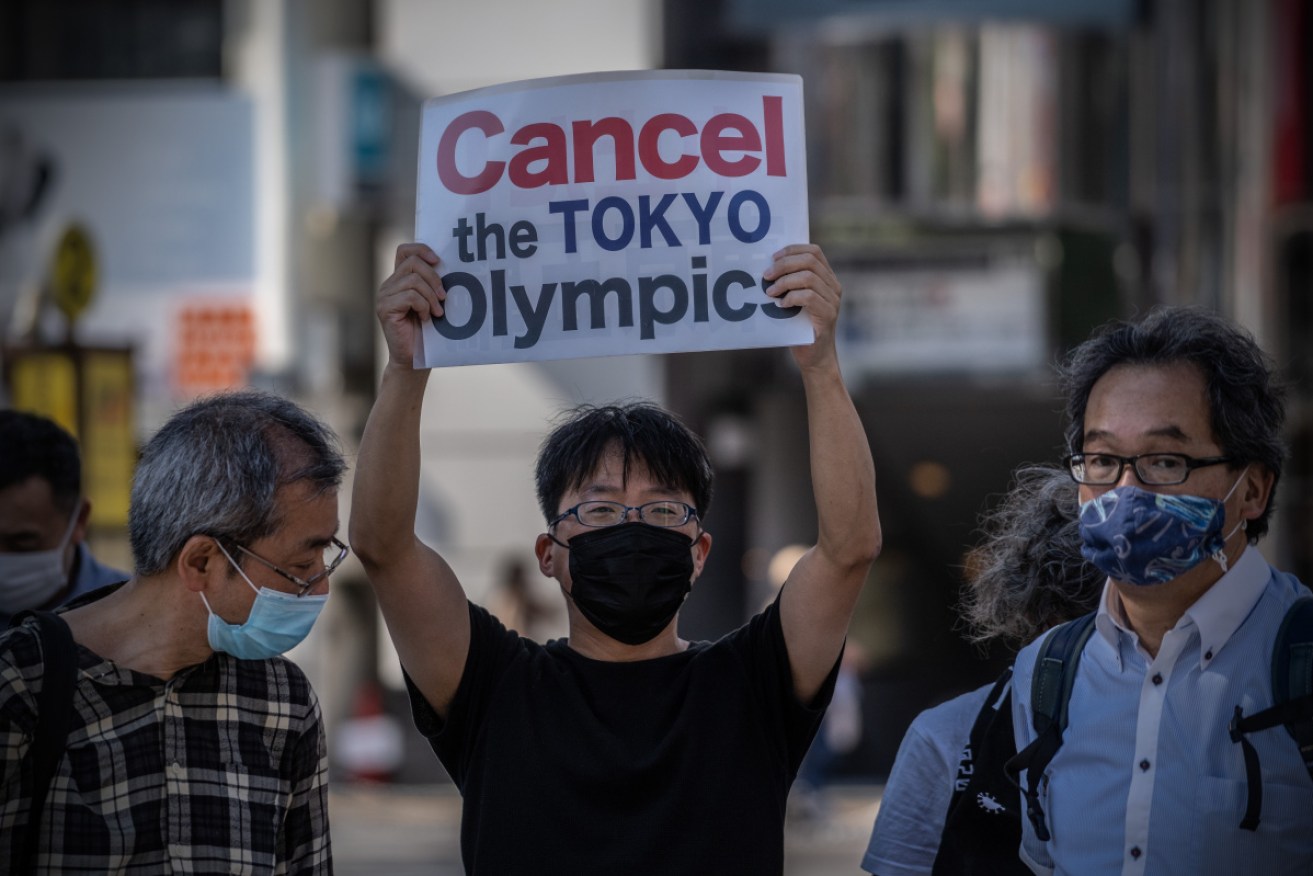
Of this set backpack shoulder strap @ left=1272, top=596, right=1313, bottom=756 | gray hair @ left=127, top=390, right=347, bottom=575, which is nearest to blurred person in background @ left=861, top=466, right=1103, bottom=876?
backpack shoulder strap @ left=1272, top=596, right=1313, bottom=756

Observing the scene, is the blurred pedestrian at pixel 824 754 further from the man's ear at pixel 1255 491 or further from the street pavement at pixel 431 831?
the man's ear at pixel 1255 491

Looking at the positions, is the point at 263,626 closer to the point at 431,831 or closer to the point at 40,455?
the point at 40,455

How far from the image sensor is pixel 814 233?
48.9 feet

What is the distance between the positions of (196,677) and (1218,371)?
1.98m

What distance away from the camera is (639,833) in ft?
9.82

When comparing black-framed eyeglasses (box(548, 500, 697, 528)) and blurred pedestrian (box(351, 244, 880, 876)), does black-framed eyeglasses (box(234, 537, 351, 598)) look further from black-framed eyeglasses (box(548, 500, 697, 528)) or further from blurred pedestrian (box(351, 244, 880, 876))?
black-framed eyeglasses (box(548, 500, 697, 528))

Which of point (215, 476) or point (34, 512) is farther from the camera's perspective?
point (34, 512)

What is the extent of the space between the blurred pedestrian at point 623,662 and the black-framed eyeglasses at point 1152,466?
16.4 inches

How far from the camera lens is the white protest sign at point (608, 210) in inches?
127

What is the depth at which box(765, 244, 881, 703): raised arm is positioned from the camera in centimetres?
311

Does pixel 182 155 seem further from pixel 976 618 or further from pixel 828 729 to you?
pixel 976 618

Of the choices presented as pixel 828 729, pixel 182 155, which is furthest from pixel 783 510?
pixel 182 155

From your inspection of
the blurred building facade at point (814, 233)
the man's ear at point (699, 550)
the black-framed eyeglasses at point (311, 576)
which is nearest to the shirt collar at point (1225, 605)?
the man's ear at point (699, 550)

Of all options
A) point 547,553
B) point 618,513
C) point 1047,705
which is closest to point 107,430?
point 547,553
